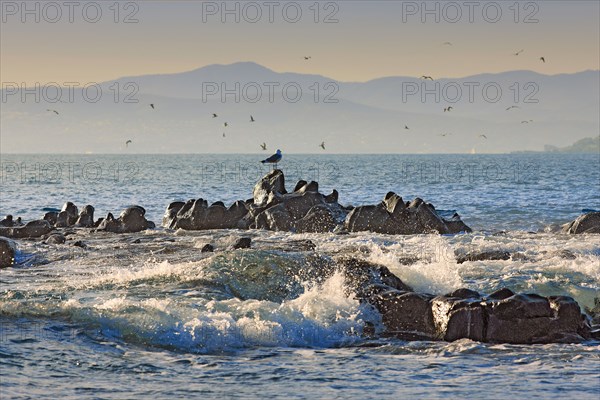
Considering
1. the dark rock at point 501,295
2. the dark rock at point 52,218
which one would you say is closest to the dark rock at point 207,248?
the dark rock at point 501,295

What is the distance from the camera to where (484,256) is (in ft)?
82.3

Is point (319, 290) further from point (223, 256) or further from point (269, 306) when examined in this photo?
point (223, 256)

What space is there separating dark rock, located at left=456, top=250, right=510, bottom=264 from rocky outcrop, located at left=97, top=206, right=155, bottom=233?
1549cm

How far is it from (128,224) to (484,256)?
54.2 ft

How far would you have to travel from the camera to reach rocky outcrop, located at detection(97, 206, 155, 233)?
37.0m

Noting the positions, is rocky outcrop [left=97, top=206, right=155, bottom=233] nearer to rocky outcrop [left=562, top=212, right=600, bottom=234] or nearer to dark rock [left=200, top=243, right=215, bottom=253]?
dark rock [left=200, top=243, right=215, bottom=253]

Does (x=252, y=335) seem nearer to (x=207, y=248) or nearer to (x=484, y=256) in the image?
(x=484, y=256)

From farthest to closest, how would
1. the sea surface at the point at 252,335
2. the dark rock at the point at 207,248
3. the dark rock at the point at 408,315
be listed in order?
the dark rock at the point at 207,248
the dark rock at the point at 408,315
the sea surface at the point at 252,335

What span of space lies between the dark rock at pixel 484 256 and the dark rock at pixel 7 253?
11.5m

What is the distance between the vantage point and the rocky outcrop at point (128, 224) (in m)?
37.0

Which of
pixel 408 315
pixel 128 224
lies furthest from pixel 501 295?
pixel 128 224

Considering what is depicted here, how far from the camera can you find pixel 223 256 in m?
A: 21.1

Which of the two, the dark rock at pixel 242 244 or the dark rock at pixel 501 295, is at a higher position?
the dark rock at pixel 501 295

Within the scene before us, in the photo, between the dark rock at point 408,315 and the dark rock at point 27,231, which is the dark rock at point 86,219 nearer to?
the dark rock at point 27,231
